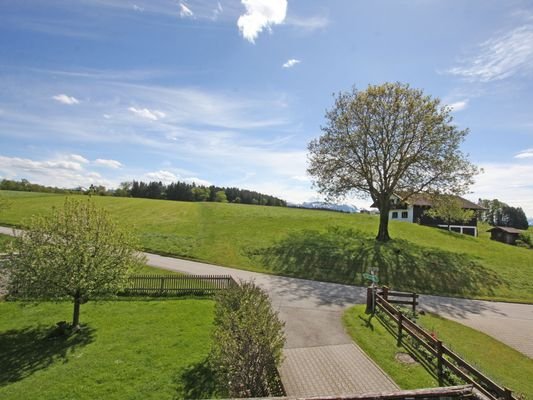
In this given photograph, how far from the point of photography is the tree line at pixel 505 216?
98.7 metres

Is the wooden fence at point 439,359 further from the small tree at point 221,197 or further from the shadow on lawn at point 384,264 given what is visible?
the small tree at point 221,197

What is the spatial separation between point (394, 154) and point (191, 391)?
101 ft

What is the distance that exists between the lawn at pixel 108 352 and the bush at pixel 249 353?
96.7 inches

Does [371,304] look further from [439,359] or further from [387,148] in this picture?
[387,148]

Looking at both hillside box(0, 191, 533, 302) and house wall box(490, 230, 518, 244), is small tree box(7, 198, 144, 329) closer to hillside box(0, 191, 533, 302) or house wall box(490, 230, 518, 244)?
hillside box(0, 191, 533, 302)

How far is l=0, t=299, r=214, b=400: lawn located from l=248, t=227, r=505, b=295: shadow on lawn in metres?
13.2

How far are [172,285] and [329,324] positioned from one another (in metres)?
11.2

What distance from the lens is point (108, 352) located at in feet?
46.8

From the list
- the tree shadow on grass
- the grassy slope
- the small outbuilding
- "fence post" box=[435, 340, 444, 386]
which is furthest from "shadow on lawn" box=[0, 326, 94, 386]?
the small outbuilding

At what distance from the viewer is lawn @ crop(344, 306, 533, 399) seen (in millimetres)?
12655

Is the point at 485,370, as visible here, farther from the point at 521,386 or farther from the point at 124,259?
the point at 124,259

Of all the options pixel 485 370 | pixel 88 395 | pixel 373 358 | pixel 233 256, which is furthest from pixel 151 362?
pixel 233 256

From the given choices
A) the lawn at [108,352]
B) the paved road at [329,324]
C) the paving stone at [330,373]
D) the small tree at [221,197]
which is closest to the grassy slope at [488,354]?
the paved road at [329,324]

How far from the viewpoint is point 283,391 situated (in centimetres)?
1078
